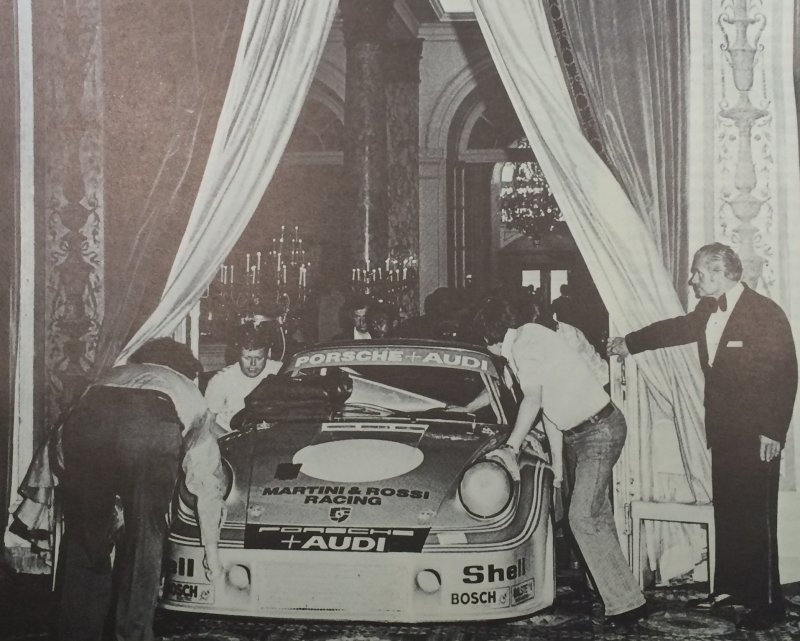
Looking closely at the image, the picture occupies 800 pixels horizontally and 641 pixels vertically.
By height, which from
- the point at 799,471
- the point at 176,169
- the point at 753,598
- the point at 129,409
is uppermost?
the point at 176,169

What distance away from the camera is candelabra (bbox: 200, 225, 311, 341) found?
3664 mm

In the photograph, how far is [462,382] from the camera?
3.47 meters

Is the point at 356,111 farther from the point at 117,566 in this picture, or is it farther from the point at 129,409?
the point at 117,566

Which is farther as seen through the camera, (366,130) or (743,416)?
(366,130)

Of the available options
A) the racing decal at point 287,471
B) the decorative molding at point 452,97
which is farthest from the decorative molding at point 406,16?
the racing decal at point 287,471

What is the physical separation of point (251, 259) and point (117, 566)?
132 centimetres

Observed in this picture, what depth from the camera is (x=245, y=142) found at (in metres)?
3.62

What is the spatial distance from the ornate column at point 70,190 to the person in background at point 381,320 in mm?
1152

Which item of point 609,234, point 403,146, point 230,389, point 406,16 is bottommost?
point 230,389

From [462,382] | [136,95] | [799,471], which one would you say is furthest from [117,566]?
[799,471]

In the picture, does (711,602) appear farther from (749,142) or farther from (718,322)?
(749,142)

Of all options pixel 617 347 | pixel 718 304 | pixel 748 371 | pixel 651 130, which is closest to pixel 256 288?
pixel 617 347

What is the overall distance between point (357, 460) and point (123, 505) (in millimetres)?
968

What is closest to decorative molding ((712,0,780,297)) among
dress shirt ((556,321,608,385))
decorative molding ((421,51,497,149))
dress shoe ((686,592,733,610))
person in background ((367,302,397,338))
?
dress shirt ((556,321,608,385))
